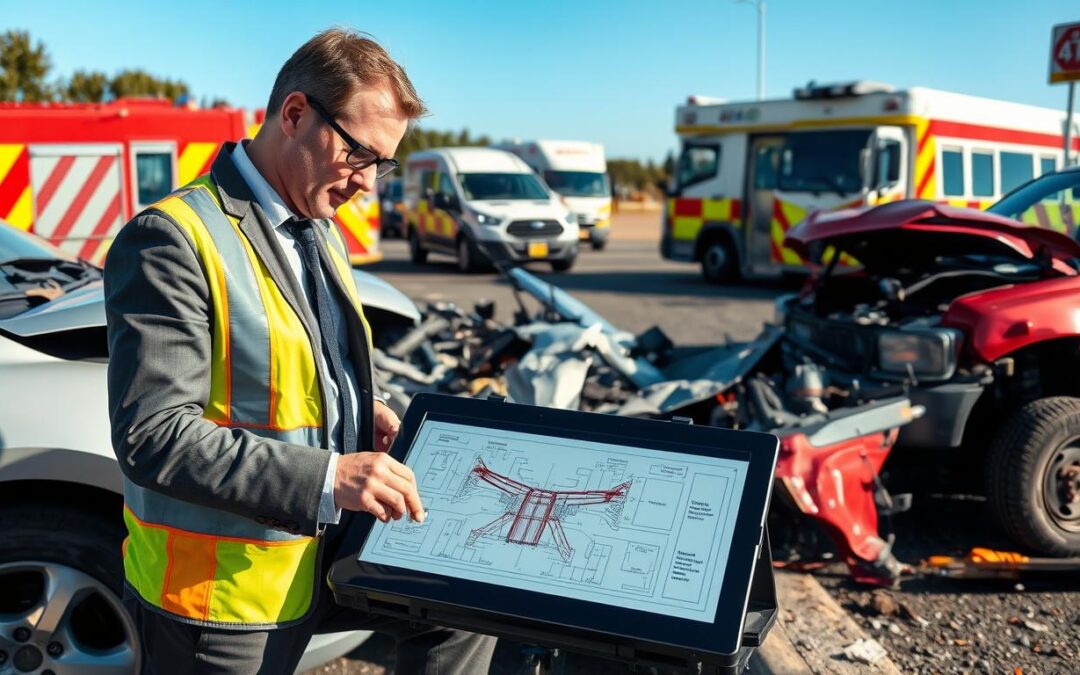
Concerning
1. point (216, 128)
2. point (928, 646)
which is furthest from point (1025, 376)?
point (216, 128)

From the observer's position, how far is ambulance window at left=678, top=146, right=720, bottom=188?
14.5 m

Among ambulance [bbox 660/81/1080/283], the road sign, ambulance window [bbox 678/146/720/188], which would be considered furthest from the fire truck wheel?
ambulance window [bbox 678/146/720/188]

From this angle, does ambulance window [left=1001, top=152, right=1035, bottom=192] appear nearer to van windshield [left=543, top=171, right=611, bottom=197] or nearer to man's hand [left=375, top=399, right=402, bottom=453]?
van windshield [left=543, top=171, right=611, bottom=197]

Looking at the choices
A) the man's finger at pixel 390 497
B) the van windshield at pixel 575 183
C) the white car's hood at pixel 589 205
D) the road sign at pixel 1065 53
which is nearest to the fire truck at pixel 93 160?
the road sign at pixel 1065 53

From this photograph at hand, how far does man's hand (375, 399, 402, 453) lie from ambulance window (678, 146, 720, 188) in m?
13.0

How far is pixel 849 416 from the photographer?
12.5 feet

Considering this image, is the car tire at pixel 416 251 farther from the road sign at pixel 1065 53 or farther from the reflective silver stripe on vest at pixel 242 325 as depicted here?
the reflective silver stripe on vest at pixel 242 325

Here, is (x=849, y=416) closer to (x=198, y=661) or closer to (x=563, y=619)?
(x=563, y=619)

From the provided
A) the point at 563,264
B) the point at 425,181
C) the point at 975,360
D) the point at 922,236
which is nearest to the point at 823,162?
the point at 563,264

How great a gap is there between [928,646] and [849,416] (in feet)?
2.84

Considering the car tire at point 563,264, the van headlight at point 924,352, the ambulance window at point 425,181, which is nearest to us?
the van headlight at point 924,352

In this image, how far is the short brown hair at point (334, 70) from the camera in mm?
1604

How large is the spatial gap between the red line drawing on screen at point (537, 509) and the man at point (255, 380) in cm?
18

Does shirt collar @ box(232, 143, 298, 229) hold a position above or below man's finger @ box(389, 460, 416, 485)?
above
